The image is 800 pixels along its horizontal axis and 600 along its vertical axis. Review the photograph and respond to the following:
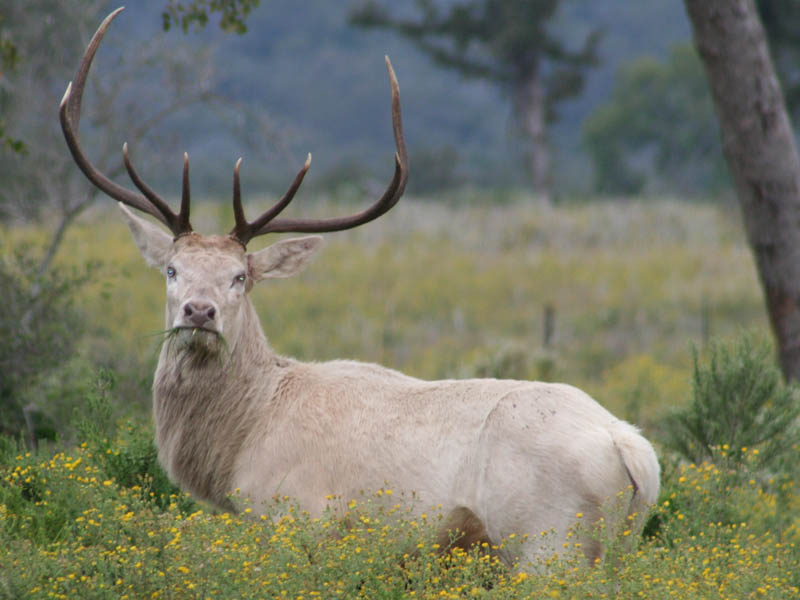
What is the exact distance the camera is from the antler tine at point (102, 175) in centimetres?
657

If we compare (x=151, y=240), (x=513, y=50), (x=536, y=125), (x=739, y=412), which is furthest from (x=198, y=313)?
(x=536, y=125)

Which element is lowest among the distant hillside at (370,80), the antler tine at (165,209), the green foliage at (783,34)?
the antler tine at (165,209)

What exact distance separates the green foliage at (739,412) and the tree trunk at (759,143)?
1.93m

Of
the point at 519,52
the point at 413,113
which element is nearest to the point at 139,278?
the point at 519,52

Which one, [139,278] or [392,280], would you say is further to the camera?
[392,280]

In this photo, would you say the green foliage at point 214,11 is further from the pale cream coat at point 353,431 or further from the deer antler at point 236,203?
the pale cream coat at point 353,431

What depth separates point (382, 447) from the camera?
19.7ft

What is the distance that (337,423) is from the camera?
20.4 feet

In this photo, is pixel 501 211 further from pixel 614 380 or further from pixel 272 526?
pixel 272 526

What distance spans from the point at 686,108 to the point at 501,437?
2435 inches

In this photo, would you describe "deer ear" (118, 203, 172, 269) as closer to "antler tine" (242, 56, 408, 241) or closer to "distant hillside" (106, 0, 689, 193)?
"antler tine" (242, 56, 408, 241)

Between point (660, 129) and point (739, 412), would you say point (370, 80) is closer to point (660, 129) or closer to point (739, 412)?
point (660, 129)

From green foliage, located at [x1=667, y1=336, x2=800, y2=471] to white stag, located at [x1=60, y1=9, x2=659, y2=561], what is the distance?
2145 millimetres

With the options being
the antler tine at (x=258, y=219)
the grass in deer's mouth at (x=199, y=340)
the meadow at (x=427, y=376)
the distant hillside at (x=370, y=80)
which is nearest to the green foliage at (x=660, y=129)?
the distant hillside at (x=370, y=80)
